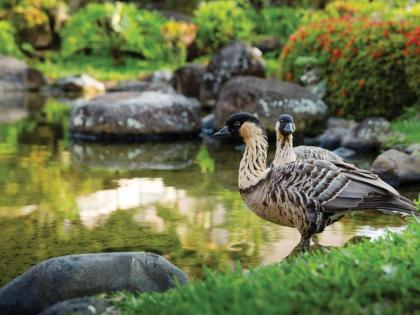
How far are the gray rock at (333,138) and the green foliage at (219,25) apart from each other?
54.8 feet

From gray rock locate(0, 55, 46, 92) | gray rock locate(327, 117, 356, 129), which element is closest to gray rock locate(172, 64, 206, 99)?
gray rock locate(327, 117, 356, 129)

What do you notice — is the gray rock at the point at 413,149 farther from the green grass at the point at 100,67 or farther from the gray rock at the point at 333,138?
the green grass at the point at 100,67

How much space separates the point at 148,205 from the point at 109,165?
346 cm

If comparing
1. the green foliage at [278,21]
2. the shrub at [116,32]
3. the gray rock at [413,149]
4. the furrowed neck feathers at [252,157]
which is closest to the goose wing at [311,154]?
the furrowed neck feathers at [252,157]

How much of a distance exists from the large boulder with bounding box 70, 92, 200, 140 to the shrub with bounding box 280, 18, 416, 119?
130 inches

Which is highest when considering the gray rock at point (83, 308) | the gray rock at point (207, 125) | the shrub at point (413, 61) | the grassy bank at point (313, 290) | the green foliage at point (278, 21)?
the green foliage at point (278, 21)

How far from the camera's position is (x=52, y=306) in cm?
543

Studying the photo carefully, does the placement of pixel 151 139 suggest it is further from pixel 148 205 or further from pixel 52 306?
pixel 52 306

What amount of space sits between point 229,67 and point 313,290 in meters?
17.7

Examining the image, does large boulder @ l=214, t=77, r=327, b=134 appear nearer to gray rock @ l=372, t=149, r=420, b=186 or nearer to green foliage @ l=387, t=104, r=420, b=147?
green foliage @ l=387, t=104, r=420, b=147

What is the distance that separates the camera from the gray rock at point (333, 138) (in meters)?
15.4

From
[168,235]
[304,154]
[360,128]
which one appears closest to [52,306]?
[168,235]

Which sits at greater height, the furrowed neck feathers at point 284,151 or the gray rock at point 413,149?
the furrowed neck feathers at point 284,151

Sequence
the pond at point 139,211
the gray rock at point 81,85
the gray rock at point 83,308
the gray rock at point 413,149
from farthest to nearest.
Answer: the gray rock at point 81,85 → the gray rock at point 413,149 → the pond at point 139,211 → the gray rock at point 83,308
